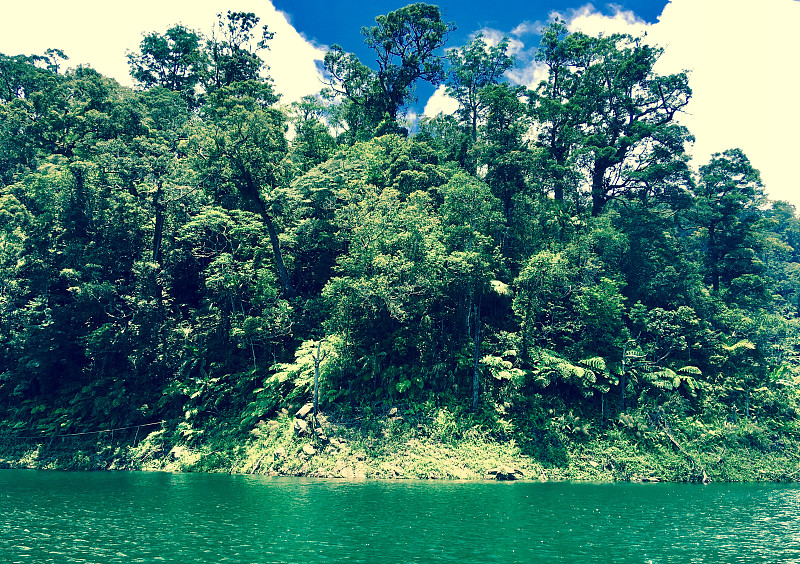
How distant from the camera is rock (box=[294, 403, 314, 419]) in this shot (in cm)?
2871

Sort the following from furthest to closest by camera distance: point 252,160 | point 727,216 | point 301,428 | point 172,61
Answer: point 172,61, point 727,216, point 252,160, point 301,428

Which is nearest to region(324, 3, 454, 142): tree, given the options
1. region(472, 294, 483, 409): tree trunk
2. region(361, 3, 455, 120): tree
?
region(361, 3, 455, 120): tree

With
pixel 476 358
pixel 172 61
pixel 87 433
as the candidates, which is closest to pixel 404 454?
pixel 476 358

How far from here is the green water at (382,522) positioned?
13.4m

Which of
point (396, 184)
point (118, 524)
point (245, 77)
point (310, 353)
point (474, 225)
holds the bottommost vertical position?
point (118, 524)

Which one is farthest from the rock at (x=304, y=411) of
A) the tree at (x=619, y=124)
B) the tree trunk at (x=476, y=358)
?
the tree at (x=619, y=124)

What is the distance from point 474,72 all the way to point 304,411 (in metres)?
37.6

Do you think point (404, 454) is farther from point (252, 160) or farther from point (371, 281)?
point (252, 160)

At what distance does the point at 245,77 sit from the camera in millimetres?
54562

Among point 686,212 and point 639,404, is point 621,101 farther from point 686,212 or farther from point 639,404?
point 639,404

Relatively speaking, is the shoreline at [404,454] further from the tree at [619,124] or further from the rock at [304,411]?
the tree at [619,124]

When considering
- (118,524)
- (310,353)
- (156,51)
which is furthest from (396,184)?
(156,51)

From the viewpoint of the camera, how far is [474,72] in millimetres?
49625

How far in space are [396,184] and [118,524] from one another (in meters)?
28.5
